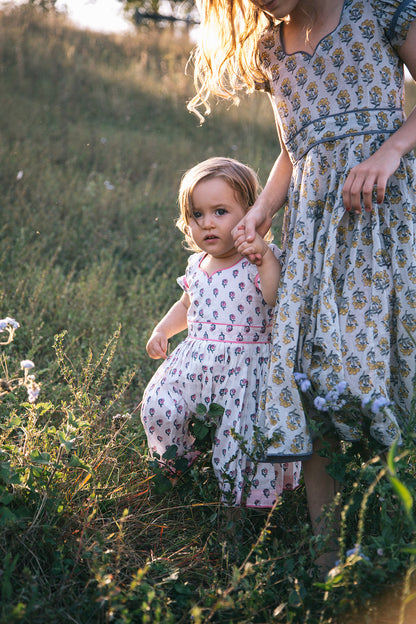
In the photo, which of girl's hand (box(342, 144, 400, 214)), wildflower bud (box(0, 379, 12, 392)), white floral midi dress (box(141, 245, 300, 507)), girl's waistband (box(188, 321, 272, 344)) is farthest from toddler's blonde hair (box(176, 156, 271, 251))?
wildflower bud (box(0, 379, 12, 392))

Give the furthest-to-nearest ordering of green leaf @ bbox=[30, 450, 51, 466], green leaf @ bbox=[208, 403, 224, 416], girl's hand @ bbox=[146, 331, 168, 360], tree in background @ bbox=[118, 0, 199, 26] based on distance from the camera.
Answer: tree in background @ bbox=[118, 0, 199, 26], girl's hand @ bbox=[146, 331, 168, 360], green leaf @ bbox=[208, 403, 224, 416], green leaf @ bbox=[30, 450, 51, 466]

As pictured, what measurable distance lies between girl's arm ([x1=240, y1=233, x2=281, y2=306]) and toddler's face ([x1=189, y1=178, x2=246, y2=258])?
254mm

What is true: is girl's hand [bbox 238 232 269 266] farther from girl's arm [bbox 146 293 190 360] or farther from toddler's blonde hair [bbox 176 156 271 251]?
girl's arm [bbox 146 293 190 360]

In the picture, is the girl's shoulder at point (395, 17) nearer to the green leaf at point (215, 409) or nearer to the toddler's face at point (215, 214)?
the toddler's face at point (215, 214)

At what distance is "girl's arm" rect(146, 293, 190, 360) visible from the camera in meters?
2.58

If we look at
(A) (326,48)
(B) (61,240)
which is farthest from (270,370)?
(B) (61,240)

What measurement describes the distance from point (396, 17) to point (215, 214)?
95 centimetres

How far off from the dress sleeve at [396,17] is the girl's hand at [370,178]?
15.6 inches

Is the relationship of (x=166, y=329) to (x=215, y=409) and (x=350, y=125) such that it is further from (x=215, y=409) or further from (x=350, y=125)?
(x=350, y=125)

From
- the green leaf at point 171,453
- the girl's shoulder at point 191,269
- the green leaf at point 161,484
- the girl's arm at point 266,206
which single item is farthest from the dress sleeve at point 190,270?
the green leaf at point 161,484

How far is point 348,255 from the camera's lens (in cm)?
202

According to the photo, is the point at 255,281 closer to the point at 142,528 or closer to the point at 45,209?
the point at 142,528

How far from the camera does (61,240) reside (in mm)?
5199

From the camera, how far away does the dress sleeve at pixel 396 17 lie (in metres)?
1.95
